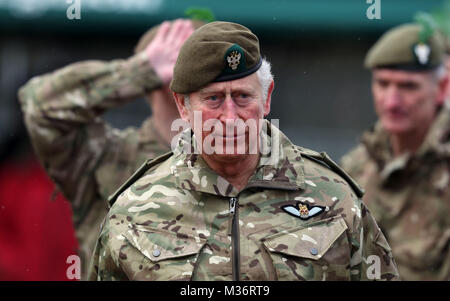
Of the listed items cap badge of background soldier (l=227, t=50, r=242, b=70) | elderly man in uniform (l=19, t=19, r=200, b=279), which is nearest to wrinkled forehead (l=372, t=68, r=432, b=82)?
elderly man in uniform (l=19, t=19, r=200, b=279)

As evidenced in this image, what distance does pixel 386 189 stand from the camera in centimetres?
791

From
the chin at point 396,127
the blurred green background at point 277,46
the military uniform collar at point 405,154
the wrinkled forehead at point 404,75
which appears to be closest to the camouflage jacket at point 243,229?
the military uniform collar at point 405,154

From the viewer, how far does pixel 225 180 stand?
4.41 meters

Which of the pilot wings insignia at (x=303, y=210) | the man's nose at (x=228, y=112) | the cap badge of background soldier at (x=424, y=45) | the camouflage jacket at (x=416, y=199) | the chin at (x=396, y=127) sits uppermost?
the man's nose at (x=228, y=112)

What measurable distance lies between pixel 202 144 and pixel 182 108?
0.17 metres

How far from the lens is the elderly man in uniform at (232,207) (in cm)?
430

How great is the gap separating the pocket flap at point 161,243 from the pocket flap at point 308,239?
27cm

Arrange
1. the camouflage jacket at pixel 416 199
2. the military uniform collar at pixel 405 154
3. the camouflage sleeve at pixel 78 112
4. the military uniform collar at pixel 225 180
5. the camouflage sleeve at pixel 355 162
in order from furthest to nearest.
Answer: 1. the camouflage sleeve at pixel 355 162
2. the military uniform collar at pixel 405 154
3. the camouflage jacket at pixel 416 199
4. the camouflage sleeve at pixel 78 112
5. the military uniform collar at pixel 225 180

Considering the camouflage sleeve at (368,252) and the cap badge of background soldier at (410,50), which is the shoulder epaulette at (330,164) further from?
the cap badge of background soldier at (410,50)

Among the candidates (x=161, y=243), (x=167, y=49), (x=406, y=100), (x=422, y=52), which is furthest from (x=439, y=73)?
(x=161, y=243)

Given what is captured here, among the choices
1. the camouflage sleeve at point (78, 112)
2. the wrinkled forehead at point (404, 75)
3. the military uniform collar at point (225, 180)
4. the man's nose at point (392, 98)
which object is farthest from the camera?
the wrinkled forehead at point (404, 75)

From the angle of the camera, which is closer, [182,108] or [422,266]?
[182,108]

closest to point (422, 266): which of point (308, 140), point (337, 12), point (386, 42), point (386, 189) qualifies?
point (386, 189)
